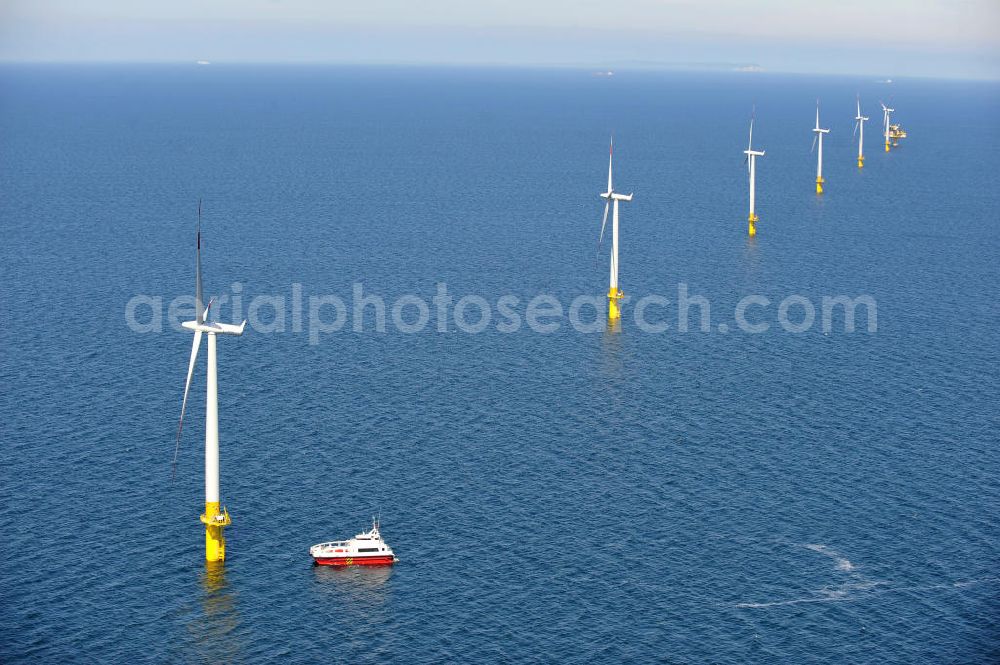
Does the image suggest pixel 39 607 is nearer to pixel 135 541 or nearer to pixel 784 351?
pixel 135 541

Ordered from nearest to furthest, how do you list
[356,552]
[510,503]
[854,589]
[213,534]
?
[854,589], [213,534], [356,552], [510,503]

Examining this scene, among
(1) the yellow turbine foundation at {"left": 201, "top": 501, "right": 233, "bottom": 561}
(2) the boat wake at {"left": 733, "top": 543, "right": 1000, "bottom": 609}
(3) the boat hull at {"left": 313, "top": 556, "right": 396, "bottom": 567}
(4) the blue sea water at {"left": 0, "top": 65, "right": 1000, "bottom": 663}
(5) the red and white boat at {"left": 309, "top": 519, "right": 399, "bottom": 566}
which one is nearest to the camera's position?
(4) the blue sea water at {"left": 0, "top": 65, "right": 1000, "bottom": 663}

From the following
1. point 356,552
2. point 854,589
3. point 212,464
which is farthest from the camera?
point 212,464

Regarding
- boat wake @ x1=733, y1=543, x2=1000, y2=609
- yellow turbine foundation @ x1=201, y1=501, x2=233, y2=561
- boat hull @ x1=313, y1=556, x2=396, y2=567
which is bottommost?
boat wake @ x1=733, y1=543, x2=1000, y2=609

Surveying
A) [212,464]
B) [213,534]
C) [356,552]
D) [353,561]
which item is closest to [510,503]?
[356,552]

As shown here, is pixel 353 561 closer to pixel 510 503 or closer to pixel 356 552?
pixel 356 552

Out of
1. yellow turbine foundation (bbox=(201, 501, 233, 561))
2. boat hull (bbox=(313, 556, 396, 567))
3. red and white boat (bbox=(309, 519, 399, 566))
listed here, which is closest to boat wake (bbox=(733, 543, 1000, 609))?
boat hull (bbox=(313, 556, 396, 567))

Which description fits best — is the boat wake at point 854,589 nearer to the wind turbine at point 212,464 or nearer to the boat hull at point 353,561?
the boat hull at point 353,561

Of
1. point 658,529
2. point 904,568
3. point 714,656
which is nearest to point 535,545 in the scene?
point 658,529

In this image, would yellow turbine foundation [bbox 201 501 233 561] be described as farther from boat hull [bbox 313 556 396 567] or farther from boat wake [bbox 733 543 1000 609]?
boat wake [bbox 733 543 1000 609]
